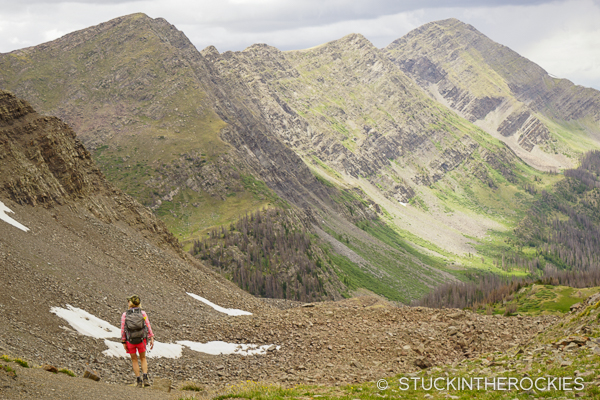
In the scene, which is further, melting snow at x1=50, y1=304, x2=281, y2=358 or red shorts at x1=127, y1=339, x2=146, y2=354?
melting snow at x1=50, y1=304, x2=281, y2=358

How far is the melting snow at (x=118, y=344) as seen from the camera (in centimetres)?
2970

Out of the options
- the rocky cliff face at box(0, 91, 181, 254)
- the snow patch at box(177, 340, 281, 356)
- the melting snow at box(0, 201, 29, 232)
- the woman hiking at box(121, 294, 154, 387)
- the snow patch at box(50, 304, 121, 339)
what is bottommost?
the snow patch at box(177, 340, 281, 356)

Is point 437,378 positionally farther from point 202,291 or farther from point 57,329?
point 202,291

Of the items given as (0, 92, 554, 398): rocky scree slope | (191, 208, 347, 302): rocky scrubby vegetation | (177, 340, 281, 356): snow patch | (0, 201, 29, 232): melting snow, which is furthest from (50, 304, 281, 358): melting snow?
(191, 208, 347, 302): rocky scrubby vegetation

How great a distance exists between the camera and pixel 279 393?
2056 centimetres

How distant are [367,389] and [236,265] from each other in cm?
11635

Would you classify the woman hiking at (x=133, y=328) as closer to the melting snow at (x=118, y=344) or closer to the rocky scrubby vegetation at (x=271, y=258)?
the melting snow at (x=118, y=344)

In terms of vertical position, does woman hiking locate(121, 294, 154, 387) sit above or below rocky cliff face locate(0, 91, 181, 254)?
below

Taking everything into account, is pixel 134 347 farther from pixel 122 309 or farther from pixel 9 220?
pixel 9 220

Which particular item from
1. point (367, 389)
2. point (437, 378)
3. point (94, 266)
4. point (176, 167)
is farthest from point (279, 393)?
point (176, 167)

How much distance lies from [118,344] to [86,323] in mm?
3250

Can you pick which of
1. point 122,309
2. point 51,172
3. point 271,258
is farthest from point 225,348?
point 271,258

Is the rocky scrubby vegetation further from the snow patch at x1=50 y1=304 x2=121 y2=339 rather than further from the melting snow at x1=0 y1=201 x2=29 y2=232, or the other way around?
the snow patch at x1=50 y1=304 x2=121 y2=339

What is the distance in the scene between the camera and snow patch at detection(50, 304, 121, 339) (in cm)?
3002
